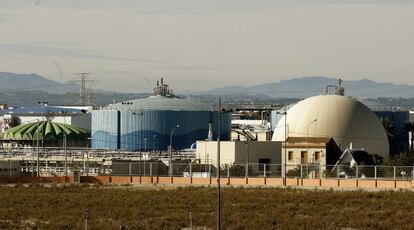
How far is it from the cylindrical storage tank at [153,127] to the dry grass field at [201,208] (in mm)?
60896

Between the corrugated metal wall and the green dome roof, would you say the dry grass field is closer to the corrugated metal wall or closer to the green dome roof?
the corrugated metal wall

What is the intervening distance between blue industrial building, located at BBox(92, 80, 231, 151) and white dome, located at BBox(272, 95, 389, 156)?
2524 cm

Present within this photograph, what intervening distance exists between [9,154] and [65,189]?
51.6m

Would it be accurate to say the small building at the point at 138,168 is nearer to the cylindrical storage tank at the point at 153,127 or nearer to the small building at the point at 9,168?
Result: the small building at the point at 9,168

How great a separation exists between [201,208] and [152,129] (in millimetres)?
80482

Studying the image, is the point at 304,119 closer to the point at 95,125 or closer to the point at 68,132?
the point at 95,125

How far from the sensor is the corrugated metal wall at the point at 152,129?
5571 inches

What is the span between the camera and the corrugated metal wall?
14150 centimetres

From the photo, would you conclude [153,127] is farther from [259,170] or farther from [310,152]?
[259,170]

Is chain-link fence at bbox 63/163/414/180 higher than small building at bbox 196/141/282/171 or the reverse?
the reverse

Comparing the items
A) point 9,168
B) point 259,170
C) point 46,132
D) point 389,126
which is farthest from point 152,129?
point 259,170

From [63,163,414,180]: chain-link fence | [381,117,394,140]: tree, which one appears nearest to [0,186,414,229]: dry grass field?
[63,163,414,180]: chain-link fence

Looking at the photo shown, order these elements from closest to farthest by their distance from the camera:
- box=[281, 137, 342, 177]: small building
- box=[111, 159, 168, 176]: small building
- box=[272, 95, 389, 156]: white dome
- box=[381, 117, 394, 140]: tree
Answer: box=[111, 159, 168, 176]: small building, box=[281, 137, 342, 177]: small building, box=[272, 95, 389, 156]: white dome, box=[381, 117, 394, 140]: tree

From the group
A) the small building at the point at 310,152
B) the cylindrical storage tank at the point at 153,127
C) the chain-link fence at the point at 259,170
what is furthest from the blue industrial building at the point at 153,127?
the small building at the point at 310,152
